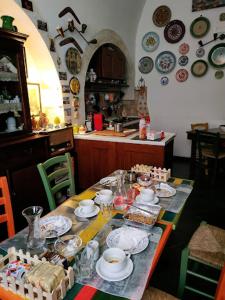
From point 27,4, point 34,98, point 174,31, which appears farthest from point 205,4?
point 34,98

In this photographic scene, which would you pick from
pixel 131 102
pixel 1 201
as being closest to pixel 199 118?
pixel 131 102

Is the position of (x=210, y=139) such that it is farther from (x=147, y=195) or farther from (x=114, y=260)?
(x=114, y=260)

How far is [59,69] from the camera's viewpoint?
2.90 meters

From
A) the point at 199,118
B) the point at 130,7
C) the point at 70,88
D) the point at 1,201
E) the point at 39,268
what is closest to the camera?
the point at 39,268

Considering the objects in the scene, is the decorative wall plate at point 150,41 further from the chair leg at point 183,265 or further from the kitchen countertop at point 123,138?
the chair leg at point 183,265

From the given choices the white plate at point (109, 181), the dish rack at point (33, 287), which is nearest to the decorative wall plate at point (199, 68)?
the white plate at point (109, 181)

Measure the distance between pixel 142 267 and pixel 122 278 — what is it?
0.11 metres

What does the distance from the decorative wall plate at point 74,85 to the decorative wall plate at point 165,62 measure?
7.13 feet

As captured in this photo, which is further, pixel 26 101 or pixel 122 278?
pixel 26 101

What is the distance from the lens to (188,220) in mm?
2633

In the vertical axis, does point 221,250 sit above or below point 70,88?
below

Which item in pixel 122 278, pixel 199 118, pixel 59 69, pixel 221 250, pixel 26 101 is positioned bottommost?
pixel 221 250

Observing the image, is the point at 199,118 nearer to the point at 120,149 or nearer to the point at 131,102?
the point at 131,102

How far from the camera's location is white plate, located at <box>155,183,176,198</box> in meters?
1.56
